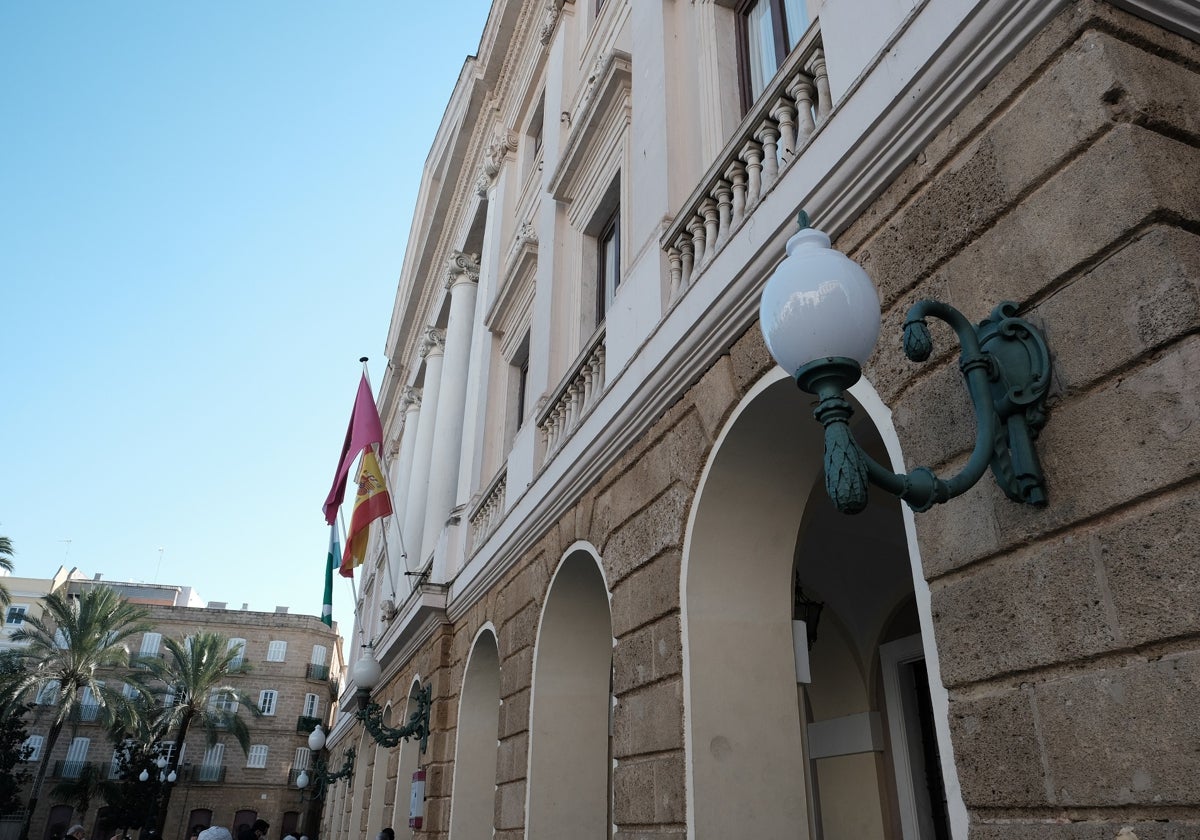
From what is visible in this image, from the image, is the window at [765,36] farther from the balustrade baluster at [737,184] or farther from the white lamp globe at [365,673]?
the white lamp globe at [365,673]

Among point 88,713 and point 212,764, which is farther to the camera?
point 88,713

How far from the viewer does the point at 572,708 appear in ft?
23.4

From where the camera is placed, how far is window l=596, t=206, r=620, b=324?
851 centimetres

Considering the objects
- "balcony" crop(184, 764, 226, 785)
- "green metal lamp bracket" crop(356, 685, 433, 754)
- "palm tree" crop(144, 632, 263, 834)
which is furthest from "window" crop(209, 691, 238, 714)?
"green metal lamp bracket" crop(356, 685, 433, 754)

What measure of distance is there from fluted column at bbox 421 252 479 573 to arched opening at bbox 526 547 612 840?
6.05 metres

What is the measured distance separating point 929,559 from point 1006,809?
0.81 metres

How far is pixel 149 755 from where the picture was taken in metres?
40.8

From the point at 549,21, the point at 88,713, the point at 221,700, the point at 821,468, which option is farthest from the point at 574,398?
the point at 88,713

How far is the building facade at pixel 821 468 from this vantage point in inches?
96.2

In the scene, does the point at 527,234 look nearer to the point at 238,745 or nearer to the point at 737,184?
the point at 737,184

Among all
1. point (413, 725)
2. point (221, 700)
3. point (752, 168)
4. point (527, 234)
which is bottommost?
point (413, 725)

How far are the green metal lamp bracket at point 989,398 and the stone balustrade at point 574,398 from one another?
3.91 m

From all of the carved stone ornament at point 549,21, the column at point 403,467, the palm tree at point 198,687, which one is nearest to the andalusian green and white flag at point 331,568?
the column at point 403,467

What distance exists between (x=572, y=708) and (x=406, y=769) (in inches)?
234
